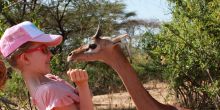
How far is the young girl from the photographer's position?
1887mm

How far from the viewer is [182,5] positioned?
7.12 m

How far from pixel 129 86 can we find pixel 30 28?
134 inches

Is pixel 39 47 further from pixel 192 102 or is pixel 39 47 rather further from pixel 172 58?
pixel 192 102

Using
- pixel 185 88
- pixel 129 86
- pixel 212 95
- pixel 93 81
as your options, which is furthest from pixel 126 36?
pixel 93 81

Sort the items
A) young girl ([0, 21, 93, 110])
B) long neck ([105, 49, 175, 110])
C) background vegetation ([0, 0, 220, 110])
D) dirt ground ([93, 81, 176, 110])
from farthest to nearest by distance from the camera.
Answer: dirt ground ([93, 81, 176, 110]) → background vegetation ([0, 0, 220, 110]) → long neck ([105, 49, 175, 110]) → young girl ([0, 21, 93, 110])

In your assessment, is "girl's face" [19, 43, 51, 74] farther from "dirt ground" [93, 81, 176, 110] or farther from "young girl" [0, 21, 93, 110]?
"dirt ground" [93, 81, 176, 110]

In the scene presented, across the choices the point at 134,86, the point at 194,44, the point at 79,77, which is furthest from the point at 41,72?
the point at 194,44

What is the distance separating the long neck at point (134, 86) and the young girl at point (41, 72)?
9.90ft

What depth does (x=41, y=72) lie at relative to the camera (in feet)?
6.47

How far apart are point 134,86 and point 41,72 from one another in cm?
337

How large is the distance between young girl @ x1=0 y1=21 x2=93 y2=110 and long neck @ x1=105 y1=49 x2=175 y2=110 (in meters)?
3.02

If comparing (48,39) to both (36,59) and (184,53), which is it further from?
(184,53)

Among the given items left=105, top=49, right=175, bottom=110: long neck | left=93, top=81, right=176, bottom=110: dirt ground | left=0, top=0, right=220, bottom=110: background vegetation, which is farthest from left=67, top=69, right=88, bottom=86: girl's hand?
left=93, top=81, right=176, bottom=110: dirt ground

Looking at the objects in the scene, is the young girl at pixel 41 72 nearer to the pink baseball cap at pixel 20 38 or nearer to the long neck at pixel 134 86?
the pink baseball cap at pixel 20 38
